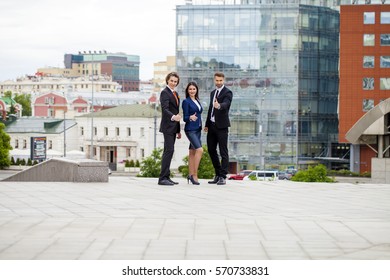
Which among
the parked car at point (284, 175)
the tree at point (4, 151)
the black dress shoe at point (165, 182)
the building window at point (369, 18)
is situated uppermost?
the building window at point (369, 18)

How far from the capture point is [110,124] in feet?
370

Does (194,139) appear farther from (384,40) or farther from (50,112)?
(50,112)

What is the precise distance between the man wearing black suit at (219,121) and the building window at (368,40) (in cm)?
6969

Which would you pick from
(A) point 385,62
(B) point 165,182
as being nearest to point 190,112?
(B) point 165,182

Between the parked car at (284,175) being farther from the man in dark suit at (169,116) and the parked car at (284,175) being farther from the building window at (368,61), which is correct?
the man in dark suit at (169,116)

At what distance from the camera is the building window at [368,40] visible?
8619 centimetres

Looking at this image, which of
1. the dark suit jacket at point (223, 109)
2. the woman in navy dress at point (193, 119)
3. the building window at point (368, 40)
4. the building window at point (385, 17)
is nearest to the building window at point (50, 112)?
the building window at point (368, 40)

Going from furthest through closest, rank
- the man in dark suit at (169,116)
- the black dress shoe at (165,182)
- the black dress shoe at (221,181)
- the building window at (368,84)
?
the building window at (368,84)
the black dress shoe at (221,181)
the black dress shoe at (165,182)
the man in dark suit at (169,116)

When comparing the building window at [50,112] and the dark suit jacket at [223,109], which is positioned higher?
the dark suit jacket at [223,109]

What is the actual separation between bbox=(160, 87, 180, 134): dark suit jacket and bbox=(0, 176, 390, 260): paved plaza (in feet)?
3.38

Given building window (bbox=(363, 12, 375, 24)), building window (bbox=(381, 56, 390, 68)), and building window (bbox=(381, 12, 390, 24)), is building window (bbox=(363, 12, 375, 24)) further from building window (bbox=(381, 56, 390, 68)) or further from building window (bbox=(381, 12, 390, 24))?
building window (bbox=(381, 56, 390, 68))
